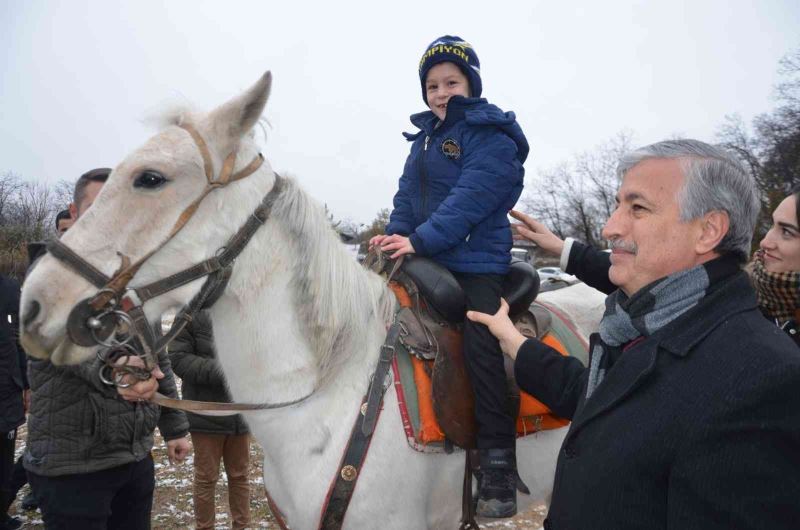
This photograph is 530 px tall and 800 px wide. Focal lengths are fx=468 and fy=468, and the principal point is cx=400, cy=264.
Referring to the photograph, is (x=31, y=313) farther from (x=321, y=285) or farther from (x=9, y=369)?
(x=9, y=369)

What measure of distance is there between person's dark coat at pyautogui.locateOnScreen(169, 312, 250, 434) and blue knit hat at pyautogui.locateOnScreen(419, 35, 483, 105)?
258 cm

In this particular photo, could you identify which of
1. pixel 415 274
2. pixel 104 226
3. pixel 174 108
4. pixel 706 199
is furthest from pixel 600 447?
pixel 174 108

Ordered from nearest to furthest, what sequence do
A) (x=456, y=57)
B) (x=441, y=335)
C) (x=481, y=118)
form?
(x=441, y=335) < (x=481, y=118) < (x=456, y=57)

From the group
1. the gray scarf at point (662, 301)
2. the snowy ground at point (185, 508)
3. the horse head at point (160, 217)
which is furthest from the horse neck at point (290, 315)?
the snowy ground at point (185, 508)

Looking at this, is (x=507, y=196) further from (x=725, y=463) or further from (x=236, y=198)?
(x=725, y=463)

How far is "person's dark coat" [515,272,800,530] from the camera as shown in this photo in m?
0.99

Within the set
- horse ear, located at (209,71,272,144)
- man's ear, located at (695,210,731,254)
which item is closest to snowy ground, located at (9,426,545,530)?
horse ear, located at (209,71,272,144)

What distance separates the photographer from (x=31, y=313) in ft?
5.31

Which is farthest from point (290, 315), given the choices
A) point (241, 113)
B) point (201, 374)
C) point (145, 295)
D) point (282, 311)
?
point (201, 374)

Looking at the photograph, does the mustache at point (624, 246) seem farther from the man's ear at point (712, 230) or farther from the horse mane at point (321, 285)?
the horse mane at point (321, 285)

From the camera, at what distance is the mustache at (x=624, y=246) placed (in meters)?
1.43

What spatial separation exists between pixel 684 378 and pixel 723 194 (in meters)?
0.54

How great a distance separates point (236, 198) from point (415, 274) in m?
0.95

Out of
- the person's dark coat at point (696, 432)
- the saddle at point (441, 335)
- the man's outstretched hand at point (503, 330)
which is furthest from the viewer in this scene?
the saddle at point (441, 335)
